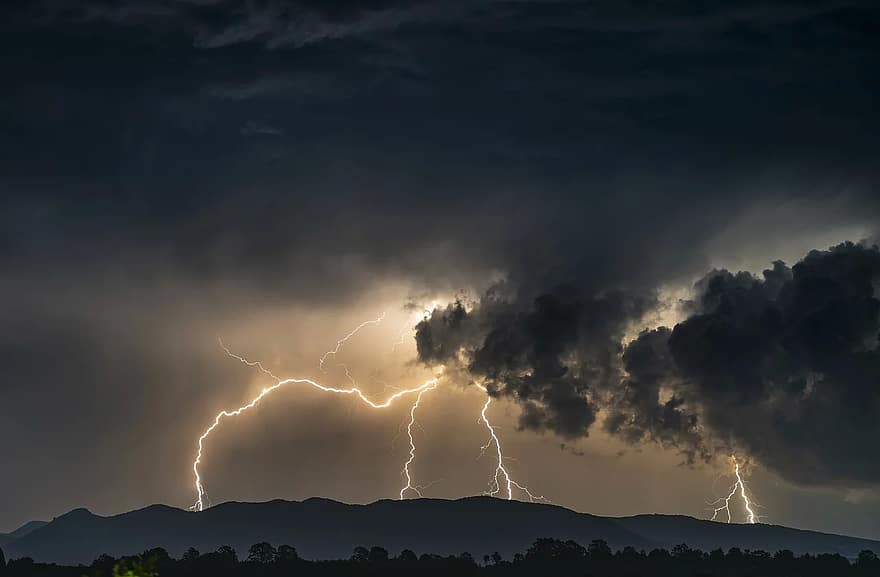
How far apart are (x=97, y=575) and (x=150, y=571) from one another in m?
2.78

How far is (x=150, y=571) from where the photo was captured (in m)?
53.8

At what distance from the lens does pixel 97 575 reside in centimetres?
5406
